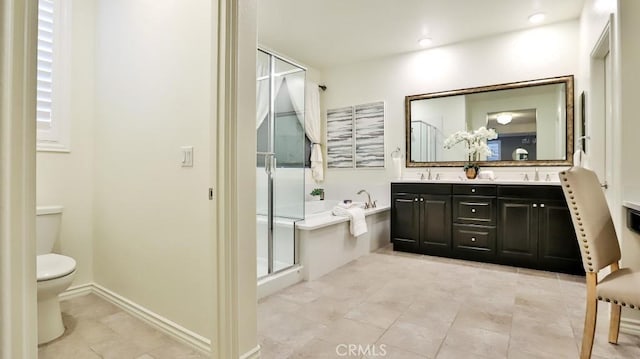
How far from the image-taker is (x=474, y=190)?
353 cm

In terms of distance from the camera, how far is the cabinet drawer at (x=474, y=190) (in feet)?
11.3

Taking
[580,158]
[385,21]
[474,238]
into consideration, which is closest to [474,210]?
[474,238]

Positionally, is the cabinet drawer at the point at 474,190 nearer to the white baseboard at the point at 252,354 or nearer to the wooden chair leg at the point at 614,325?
the wooden chair leg at the point at 614,325

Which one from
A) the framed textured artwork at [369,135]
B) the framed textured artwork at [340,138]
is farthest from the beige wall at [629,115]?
the framed textured artwork at [340,138]

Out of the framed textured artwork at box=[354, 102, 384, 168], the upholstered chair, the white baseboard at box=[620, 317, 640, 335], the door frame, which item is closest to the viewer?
the door frame

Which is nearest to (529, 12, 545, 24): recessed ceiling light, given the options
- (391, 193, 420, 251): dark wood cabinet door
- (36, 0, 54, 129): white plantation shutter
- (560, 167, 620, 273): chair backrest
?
(391, 193, 420, 251): dark wood cabinet door

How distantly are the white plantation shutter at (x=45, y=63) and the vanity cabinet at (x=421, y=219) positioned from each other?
133 inches

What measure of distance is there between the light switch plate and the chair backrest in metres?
1.89

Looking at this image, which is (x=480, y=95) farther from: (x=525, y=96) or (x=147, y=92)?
(x=147, y=92)

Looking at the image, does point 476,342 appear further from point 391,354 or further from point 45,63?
point 45,63

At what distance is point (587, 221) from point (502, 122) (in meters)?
2.52

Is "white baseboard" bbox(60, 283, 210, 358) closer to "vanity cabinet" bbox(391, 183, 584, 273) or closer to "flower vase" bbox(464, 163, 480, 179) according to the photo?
"vanity cabinet" bbox(391, 183, 584, 273)

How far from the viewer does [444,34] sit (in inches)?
150

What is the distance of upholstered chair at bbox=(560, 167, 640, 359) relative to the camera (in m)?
1.51
